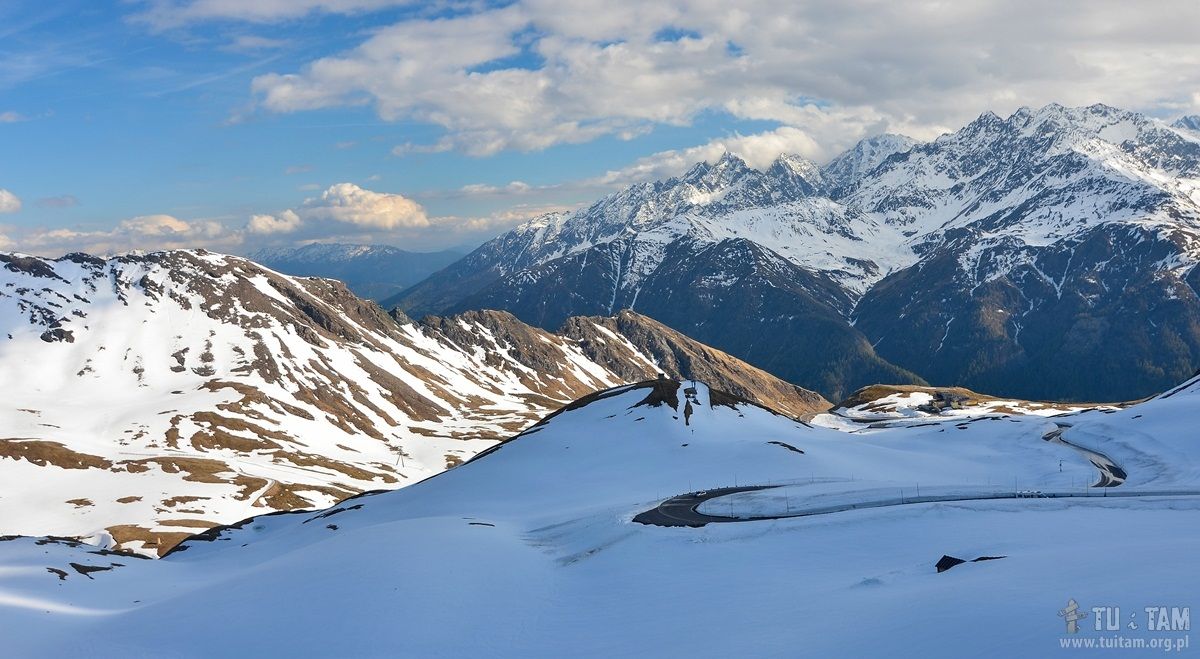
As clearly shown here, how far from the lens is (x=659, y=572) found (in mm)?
52344

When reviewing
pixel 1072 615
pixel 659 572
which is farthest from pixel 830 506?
pixel 1072 615

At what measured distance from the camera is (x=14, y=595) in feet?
200

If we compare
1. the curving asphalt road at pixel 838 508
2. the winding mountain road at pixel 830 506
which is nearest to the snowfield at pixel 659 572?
the winding mountain road at pixel 830 506

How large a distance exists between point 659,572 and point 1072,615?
28685mm

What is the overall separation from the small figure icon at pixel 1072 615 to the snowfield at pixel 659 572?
39cm

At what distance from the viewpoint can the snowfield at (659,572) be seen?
33.3 m

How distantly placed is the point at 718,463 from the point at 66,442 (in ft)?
612

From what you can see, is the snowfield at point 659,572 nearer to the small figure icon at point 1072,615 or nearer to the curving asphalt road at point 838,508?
the small figure icon at point 1072,615

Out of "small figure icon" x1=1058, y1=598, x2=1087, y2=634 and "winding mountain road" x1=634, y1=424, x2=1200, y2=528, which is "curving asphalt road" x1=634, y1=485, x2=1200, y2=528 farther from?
"small figure icon" x1=1058, y1=598, x2=1087, y2=634

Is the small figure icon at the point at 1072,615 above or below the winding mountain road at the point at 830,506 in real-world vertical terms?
above

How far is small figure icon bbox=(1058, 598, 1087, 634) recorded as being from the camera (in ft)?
89.4

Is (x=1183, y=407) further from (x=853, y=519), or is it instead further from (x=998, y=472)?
(x=853, y=519)

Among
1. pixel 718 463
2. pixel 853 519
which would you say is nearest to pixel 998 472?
pixel 718 463

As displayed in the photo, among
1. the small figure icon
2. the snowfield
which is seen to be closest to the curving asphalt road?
the snowfield
